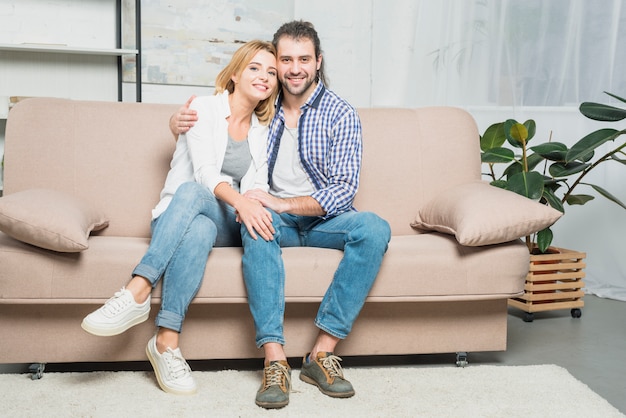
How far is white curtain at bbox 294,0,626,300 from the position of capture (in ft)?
11.6

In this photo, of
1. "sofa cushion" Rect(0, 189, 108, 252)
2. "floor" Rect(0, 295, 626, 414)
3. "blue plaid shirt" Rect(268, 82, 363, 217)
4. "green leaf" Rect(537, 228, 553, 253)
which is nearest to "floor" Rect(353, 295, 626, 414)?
"floor" Rect(0, 295, 626, 414)

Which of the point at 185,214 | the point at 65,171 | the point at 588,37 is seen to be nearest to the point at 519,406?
the point at 185,214

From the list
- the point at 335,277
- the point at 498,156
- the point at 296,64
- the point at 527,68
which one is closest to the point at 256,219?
the point at 335,277

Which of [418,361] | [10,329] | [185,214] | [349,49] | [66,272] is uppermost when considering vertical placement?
[349,49]

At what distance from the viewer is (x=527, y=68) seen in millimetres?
3709

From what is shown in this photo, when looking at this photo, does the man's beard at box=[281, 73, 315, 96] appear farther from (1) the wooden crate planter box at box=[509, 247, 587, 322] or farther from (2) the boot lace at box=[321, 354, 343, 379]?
(1) the wooden crate planter box at box=[509, 247, 587, 322]

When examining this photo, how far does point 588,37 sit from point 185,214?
2.52 metres

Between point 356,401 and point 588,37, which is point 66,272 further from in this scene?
point 588,37

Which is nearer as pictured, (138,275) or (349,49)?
(138,275)

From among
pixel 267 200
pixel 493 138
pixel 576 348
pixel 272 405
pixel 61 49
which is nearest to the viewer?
pixel 272 405

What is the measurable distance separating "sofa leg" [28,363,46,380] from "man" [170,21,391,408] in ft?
2.23

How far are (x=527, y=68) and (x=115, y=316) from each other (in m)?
2.69

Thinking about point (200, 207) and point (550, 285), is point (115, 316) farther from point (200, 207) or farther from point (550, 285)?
point (550, 285)

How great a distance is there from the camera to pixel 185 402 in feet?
6.29
